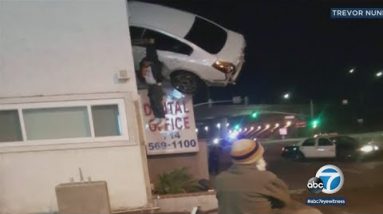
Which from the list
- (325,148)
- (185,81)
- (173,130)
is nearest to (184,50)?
(185,81)

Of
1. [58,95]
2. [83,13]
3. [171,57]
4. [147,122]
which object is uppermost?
→ [83,13]

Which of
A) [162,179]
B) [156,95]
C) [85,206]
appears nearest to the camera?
[85,206]

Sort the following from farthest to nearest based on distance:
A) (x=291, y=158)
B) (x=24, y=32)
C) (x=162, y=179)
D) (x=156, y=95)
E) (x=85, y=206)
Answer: (x=291, y=158) → (x=156, y=95) → (x=162, y=179) → (x=24, y=32) → (x=85, y=206)

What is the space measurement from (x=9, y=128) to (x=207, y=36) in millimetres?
4401

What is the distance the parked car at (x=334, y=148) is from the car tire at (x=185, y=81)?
39.6 feet

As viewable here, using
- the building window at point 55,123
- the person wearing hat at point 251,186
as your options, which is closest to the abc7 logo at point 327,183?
the building window at point 55,123

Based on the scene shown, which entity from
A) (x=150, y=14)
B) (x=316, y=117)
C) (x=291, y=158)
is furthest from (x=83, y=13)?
(x=316, y=117)

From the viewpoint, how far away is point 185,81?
8805mm

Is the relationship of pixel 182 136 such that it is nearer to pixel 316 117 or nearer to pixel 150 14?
pixel 150 14

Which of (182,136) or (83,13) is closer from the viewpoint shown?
(83,13)

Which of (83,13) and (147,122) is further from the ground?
(83,13)

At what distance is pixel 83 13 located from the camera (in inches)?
270

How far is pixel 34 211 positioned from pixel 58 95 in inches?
75.1

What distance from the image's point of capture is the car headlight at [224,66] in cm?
868
